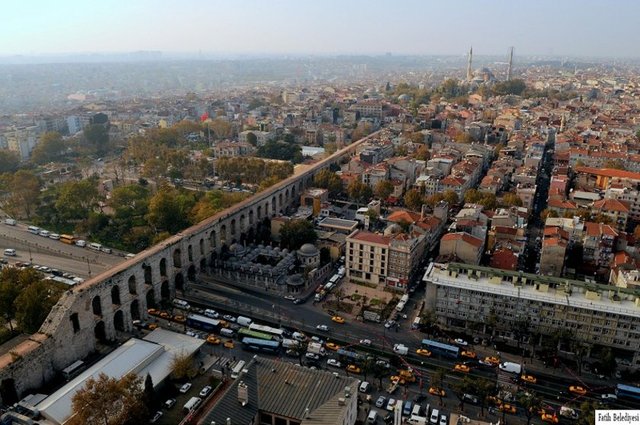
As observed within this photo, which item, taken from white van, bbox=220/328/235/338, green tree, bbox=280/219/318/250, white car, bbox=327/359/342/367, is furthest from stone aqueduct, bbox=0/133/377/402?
white car, bbox=327/359/342/367

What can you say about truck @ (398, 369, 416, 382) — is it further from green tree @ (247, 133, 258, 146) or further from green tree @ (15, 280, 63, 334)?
green tree @ (247, 133, 258, 146)

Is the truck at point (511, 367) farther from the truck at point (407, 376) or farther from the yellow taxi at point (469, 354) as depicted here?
the truck at point (407, 376)

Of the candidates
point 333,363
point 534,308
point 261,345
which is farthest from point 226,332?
point 534,308

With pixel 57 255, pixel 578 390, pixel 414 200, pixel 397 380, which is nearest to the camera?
pixel 578 390

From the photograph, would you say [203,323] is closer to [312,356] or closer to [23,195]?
[312,356]

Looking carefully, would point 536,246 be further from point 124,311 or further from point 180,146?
point 180,146

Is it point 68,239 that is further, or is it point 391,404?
point 68,239
